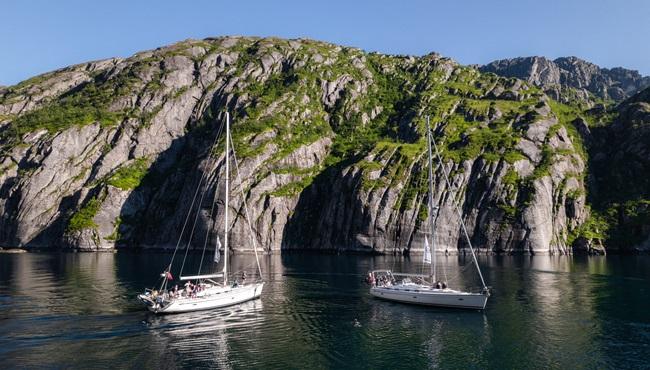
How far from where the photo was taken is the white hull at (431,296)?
66.2 m

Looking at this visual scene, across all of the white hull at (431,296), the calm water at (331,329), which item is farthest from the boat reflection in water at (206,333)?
the white hull at (431,296)

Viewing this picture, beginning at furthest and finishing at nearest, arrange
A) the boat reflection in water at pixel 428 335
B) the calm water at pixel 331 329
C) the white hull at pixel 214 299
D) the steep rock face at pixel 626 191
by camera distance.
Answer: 1. the steep rock face at pixel 626 191
2. the white hull at pixel 214 299
3. the boat reflection in water at pixel 428 335
4. the calm water at pixel 331 329

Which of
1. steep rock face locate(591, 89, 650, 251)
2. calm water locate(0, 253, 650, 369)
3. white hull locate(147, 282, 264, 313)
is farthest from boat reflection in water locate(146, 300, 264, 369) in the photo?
steep rock face locate(591, 89, 650, 251)

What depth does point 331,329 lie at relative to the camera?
57.2 meters

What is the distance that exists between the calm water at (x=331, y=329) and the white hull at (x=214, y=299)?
1314 mm

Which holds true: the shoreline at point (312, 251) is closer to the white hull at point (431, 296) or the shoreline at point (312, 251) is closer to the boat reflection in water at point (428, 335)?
the white hull at point (431, 296)

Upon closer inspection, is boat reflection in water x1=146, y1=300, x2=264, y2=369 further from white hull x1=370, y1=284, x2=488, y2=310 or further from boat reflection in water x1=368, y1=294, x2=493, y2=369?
white hull x1=370, y1=284, x2=488, y2=310

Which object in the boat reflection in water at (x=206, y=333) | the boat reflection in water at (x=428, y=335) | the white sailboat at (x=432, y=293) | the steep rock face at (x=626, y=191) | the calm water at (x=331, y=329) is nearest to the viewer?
the calm water at (x=331, y=329)

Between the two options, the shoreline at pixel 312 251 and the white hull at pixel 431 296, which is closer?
the white hull at pixel 431 296

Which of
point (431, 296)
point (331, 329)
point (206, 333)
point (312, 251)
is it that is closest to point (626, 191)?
point (312, 251)

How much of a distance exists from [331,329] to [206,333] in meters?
14.5

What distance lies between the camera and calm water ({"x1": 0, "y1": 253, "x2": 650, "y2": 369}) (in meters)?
45.3

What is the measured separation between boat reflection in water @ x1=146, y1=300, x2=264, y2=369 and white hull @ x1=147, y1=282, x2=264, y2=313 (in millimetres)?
820

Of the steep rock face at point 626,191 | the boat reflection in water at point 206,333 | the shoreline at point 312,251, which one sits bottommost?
the boat reflection in water at point 206,333
